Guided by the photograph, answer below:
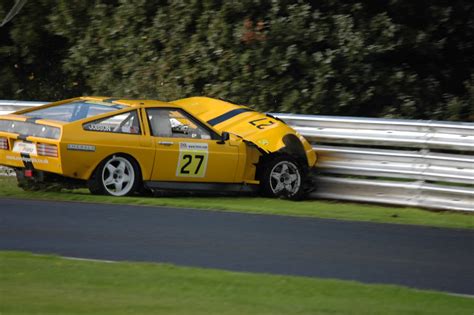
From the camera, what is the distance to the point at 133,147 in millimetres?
12422

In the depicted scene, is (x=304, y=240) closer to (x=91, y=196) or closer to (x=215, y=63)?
(x=91, y=196)

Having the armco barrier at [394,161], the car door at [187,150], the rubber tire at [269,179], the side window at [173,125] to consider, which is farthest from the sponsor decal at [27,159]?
the armco barrier at [394,161]

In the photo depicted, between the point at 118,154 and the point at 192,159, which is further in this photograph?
the point at 192,159

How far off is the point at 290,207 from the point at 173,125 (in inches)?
80.0

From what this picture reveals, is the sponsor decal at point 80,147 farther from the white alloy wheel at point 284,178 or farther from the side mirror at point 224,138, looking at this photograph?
the white alloy wheel at point 284,178

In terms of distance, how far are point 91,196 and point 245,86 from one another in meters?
5.47

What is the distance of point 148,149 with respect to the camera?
12539mm

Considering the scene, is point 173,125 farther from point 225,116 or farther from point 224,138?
point 225,116

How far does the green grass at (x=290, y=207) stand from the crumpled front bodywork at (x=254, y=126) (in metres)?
0.75

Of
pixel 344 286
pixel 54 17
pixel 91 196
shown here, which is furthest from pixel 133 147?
pixel 54 17

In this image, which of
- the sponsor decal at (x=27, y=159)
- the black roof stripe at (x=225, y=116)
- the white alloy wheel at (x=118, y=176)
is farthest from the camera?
the black roof stripe at (x=225, y=116)

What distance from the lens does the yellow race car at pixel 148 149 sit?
12.0 meters

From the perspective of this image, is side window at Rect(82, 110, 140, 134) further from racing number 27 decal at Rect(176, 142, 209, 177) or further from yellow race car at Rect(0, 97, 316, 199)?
racing number 27 decal at Rect(176, 142, 209, 177)

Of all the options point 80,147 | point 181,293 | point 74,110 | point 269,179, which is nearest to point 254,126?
point 269,179
